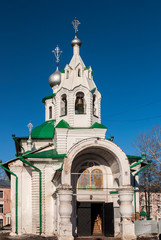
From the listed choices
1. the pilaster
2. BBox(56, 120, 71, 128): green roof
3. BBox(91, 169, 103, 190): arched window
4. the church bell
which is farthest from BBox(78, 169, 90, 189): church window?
the church bell

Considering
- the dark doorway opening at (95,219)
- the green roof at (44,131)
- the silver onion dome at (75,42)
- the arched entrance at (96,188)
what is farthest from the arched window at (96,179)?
the silver onion dome at (75,42)

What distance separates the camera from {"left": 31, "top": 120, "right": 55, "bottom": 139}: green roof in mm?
24598

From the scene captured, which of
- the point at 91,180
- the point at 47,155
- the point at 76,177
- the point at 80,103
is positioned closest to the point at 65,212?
the point at 76,177

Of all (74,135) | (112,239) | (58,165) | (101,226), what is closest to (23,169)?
(58,165)

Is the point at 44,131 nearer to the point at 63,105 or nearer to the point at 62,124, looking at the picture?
the point at 63,105

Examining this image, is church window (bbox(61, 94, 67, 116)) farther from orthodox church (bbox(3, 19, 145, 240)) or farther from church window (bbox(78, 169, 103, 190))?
church window (bbox(78, 169, 103, 190))

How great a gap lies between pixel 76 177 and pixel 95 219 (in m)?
2.51

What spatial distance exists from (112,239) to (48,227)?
4.14 metres

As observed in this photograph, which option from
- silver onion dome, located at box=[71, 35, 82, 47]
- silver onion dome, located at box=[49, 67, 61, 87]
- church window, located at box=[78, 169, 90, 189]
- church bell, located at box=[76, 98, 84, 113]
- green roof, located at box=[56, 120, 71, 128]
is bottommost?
church window, located at box=[78, 169, 90, 189]

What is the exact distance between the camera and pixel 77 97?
2069cm

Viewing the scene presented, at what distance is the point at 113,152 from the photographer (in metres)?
15.9

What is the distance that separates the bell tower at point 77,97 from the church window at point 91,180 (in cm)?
314

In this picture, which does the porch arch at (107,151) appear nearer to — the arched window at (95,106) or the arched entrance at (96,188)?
the arched entrance at (96,188)

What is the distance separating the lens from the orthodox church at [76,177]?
15281 mm
